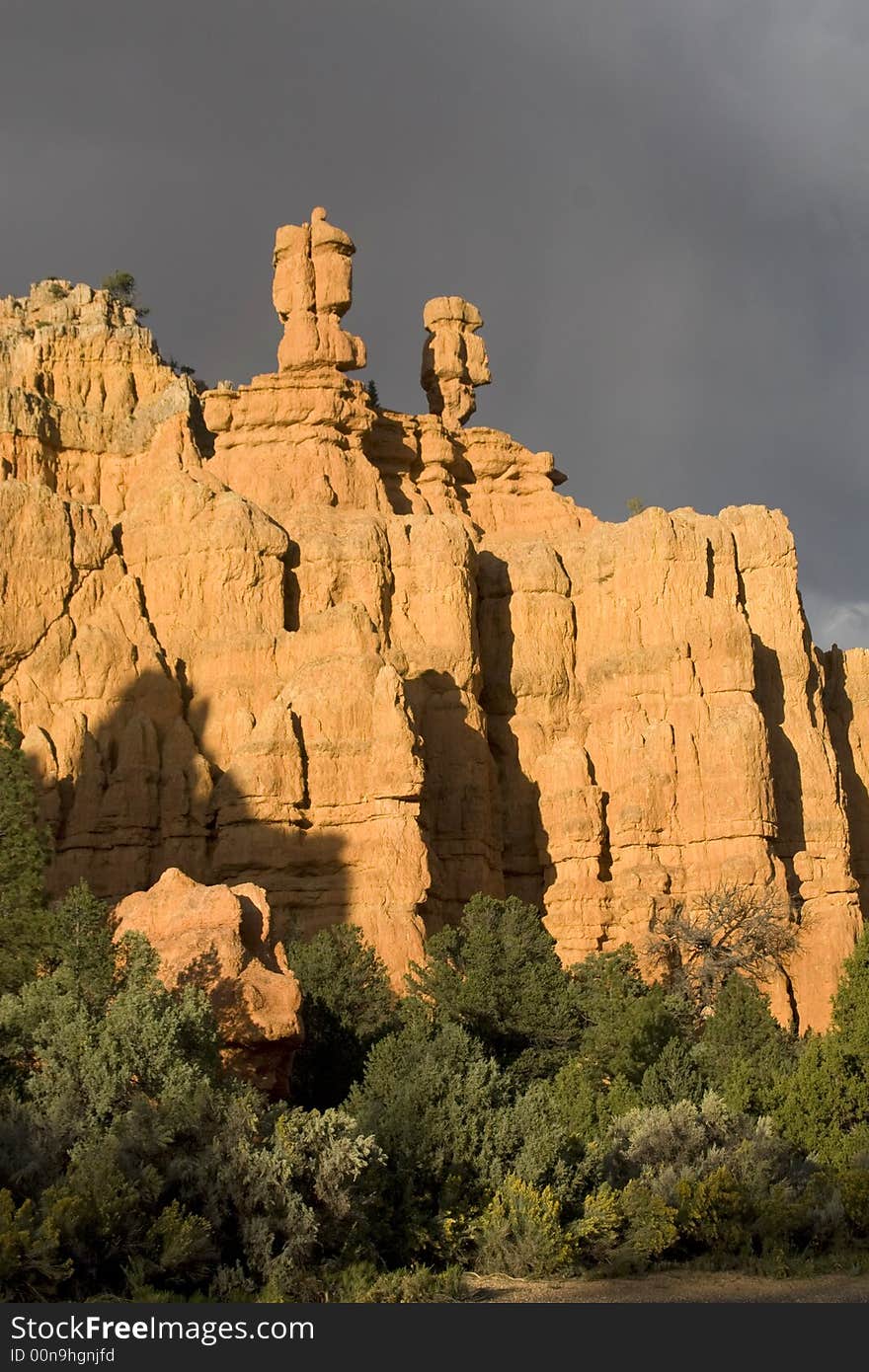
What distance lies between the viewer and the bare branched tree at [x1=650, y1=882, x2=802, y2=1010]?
55.4 meters

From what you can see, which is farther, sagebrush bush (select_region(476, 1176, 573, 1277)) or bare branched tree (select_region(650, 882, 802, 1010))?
bare branched tree (select_region(650, 882, 802, 1010))

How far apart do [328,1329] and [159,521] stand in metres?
44.1

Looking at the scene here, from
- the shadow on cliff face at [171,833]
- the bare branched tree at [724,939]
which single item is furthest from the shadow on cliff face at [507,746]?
the shadow on cliff face at [171,833]

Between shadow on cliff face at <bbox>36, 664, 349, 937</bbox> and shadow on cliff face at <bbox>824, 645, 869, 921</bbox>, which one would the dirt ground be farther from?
shadow on cliff face at <bbox>824, 645, 869, 921</bbox>

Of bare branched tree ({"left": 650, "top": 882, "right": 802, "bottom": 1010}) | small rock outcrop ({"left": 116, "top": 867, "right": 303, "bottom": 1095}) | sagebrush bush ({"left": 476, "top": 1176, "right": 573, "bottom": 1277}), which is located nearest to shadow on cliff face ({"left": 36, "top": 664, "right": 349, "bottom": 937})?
bare branched tree ({"left": 650, "top": 882, "right": 802, "bottom": 1010})

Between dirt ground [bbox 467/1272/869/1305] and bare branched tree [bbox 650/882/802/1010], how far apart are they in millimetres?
28033

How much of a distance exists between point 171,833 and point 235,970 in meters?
25.3

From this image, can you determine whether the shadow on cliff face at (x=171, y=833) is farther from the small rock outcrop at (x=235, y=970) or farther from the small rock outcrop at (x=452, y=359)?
the small rock outcrop at (x=452, y=359)

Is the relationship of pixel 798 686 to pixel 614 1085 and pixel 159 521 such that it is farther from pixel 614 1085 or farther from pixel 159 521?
pixel 614 1085

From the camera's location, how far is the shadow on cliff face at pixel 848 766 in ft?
228

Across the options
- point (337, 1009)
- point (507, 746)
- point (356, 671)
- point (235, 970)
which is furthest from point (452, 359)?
point (235, 970)

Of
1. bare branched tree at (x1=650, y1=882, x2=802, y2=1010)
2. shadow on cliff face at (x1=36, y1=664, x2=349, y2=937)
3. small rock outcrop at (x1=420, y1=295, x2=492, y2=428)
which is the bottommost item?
bare branched tree at (x1=650, y1=882, x2=802, y2=1010)

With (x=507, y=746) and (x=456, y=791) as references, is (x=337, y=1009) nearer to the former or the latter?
(x=456, y=791)

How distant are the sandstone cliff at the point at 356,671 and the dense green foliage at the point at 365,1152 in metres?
14.9
